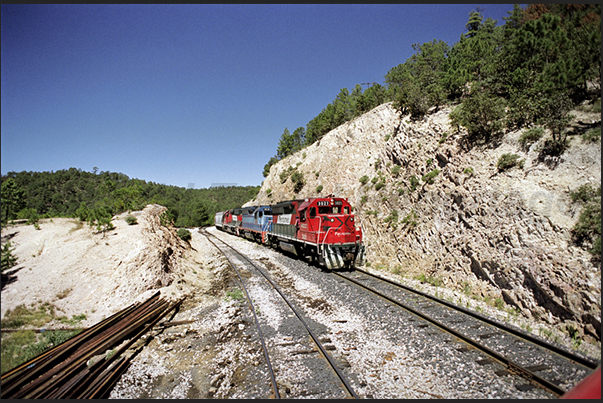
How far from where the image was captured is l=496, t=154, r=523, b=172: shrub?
1120 cm

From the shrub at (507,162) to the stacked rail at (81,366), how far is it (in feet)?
46.9

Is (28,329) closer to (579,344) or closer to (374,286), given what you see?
(374,286)

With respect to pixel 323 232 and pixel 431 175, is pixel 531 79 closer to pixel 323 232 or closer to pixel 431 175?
pixel 431 175

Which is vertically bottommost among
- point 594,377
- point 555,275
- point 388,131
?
point 555,275

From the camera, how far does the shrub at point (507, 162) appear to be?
11.2 metres

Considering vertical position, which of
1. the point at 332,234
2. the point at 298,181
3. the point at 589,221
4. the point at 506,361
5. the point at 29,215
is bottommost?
the point at 506,361

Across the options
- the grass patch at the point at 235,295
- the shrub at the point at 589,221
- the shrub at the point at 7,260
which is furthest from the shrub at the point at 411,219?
the shrub at the point at 7,260

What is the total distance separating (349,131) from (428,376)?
3264cm

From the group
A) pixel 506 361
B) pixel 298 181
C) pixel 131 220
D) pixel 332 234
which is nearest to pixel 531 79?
pixel 332 234

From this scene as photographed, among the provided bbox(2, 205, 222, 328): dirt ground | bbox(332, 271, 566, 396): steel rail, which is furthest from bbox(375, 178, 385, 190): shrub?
bbox(2, 205, 222, 328): dirt ground

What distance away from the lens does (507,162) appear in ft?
37.3

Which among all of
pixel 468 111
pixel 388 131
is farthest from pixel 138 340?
pixel 388 131

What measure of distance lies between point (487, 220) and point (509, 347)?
19.5ft

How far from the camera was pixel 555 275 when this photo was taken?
7.70m
